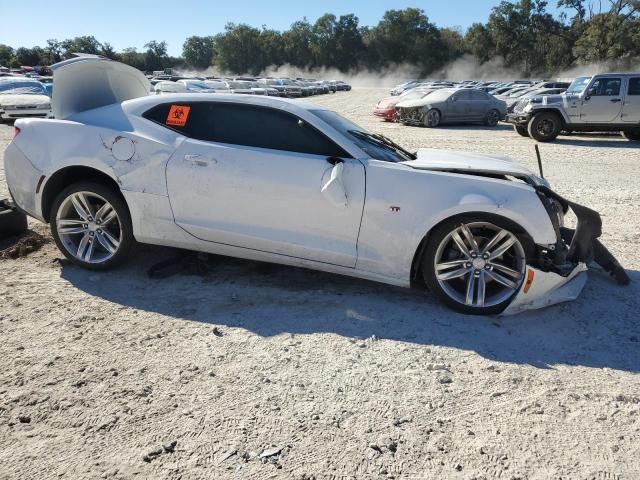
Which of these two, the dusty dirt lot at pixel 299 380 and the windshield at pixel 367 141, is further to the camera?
the windshield at pixel 367 141

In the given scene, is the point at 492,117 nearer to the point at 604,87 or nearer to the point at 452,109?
the point at 452,109

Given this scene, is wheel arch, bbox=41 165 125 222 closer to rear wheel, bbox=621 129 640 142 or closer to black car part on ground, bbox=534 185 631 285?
black car part on ground, bbox=534 185 631 285

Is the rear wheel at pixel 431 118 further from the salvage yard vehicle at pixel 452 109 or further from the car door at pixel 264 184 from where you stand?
the car door at pixel 264 184

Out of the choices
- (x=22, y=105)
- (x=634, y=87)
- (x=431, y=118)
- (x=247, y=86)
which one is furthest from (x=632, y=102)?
(x=247, y=86)

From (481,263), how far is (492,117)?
695 inches

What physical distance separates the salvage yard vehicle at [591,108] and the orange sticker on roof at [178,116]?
12.7 meters

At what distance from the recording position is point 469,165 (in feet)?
12.6

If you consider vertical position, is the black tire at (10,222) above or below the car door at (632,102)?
below

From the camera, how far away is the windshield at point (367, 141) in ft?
13.0

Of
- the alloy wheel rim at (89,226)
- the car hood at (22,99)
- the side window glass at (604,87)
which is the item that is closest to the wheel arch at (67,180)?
the alloy wheel rim at (89,226)

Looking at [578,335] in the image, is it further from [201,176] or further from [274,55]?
[274,55]

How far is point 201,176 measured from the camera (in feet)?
12.9

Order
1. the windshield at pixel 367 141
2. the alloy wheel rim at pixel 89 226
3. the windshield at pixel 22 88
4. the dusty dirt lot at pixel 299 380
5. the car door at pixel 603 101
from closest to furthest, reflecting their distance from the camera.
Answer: the dusty dirt lot at pixel 299 380 < the windshield at pixel 367 141 < the alloy wheel rim at pixel 89 226 < the car door at pixel 603 101 < the windshield at pixel 22 88

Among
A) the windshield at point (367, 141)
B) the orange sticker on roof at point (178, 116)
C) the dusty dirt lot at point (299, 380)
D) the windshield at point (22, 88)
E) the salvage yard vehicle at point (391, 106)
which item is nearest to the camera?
the dusty dirt lot at point (299, 380)
